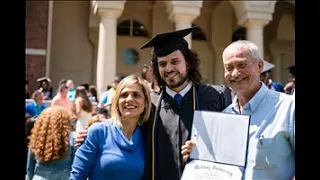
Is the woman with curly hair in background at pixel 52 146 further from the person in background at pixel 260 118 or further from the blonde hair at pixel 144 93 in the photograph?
the person in background at pixel 260 118

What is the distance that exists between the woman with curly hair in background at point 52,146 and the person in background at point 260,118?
6.45 ft

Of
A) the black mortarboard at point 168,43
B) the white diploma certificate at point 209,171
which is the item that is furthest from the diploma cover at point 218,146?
the black mortarboard at point 168,43

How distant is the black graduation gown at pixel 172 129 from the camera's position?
9.89 ft

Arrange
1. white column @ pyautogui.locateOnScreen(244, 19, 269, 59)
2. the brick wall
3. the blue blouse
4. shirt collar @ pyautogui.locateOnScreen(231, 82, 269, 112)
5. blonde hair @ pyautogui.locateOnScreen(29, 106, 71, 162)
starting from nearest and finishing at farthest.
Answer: shirt collar @ pyautogui.locateOnScreen(231, 82, 269, 112), the blue blouse, blonde hair @ pyautogui.locateOnScreen(29, 106, 71, 162), white column @ pyautogui.locateOnScreen(244, 19, 269, 59), the brick wall

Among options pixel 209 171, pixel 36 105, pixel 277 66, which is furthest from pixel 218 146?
pixel 277 66

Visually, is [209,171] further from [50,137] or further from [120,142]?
[50,137]

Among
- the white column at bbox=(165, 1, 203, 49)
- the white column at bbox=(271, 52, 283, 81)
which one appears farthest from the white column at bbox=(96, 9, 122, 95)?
the white column at bbox=(271, 52, 283, 81)

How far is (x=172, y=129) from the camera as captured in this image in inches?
122

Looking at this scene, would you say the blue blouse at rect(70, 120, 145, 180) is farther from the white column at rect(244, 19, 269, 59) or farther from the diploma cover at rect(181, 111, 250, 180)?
the white column at rect(244, 19, 269, 59)

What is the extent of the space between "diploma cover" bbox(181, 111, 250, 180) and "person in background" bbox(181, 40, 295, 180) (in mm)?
82

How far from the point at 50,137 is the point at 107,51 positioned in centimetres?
1107

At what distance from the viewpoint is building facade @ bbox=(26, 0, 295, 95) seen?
1554 cm

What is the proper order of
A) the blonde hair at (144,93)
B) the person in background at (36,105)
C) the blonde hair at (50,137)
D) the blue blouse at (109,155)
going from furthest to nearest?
1. the person in background at (36,105)
2. the blonde hair at (50,137)
3. the blonde hair at (144,93)
4. the blue blouse at (109,155)

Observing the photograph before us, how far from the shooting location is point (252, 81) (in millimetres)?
2588
